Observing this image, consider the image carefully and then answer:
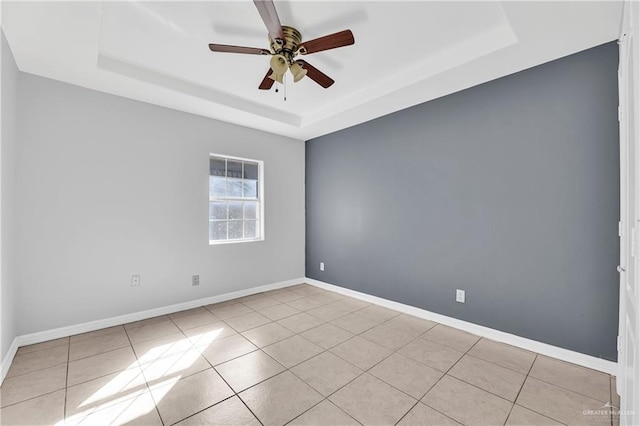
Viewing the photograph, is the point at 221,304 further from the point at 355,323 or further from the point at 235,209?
the point at 355,323

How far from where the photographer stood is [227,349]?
8.07 ft

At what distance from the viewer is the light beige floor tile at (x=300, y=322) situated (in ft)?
9.56

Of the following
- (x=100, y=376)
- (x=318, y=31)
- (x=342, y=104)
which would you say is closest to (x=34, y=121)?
(x=100, y=376)

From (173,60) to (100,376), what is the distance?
273cm

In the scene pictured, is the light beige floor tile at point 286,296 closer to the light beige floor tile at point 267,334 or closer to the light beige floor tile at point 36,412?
the light beige floor tile at point 267,334

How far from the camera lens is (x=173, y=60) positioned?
2576mm

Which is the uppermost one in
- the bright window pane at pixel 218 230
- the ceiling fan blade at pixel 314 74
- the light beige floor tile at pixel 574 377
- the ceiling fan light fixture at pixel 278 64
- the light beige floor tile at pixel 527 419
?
the ceiling fan blade at pixel 314 74

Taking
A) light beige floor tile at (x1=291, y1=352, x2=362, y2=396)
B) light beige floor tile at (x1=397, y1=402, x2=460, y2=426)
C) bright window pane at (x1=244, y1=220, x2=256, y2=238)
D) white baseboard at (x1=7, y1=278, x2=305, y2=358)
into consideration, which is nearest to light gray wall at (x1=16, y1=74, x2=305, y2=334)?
white baseboard at (x1=7, y1=278, x2=305, y2=358)

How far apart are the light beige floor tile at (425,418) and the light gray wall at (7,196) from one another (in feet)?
9.52

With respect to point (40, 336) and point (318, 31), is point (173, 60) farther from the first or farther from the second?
point (40, 336)

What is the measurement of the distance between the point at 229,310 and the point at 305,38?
310 cm

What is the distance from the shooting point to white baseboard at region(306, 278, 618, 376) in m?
2.11

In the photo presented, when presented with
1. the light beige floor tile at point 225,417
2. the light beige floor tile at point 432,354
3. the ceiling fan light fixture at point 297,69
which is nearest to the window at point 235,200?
the ceiling fan light fixture at point 297,69

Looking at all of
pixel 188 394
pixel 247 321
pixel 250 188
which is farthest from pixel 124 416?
pixel 250 188
